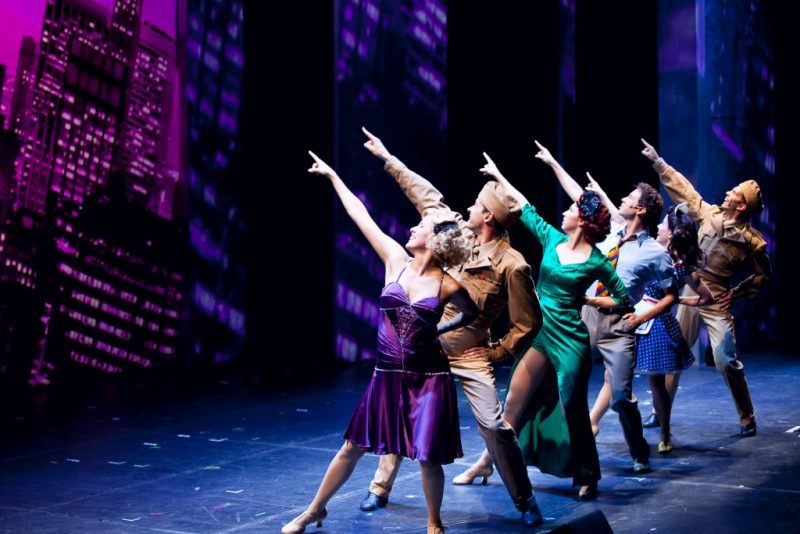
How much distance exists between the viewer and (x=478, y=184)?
38.3 ft

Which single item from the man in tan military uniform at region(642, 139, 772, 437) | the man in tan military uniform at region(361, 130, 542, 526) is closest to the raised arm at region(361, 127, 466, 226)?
the man in tan military uniform at region(361, 130, 542, 526)

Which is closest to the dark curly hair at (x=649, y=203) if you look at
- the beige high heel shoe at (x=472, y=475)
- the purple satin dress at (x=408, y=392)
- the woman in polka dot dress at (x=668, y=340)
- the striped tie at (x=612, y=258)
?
the striped tie at (x=612, y=258)

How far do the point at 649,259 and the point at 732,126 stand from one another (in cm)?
596

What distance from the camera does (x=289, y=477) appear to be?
5746 millimetres

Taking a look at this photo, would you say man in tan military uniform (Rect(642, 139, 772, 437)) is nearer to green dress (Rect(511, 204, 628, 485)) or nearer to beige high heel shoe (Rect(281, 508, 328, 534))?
green dress (Rect(511, 204, 628, 485))

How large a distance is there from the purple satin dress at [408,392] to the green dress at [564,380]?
100 cm

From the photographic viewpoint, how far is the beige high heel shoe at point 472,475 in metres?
5.59

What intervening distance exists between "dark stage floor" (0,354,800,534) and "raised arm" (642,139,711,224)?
1412 mm

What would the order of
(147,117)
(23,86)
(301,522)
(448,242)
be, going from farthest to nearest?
(147,117)
(23,86)
(301,522)
(448,242)

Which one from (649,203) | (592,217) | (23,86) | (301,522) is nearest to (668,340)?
(649,203)

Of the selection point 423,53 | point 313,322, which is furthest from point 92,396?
point 423,53

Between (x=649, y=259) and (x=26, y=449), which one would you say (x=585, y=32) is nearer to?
(x=649, y=259)

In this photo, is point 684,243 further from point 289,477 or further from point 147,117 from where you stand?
point 147,117

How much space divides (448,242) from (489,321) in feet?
2.60
